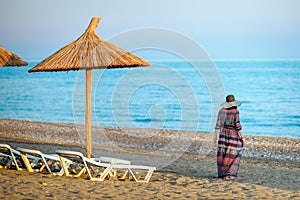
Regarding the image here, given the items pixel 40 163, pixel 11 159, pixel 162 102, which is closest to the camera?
pixel 11 159

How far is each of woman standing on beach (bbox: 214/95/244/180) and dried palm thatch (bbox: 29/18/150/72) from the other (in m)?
1.41

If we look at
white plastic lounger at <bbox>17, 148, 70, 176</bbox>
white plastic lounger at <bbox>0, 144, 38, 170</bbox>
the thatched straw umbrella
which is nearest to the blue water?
white plastic lounger at <bbox>0, 144, 38, 170</bbox>

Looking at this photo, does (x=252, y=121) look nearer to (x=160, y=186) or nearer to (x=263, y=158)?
(x=263, y=158)

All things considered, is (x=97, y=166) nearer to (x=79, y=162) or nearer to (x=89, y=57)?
(x=79, y=162)

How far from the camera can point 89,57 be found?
25.5 ft

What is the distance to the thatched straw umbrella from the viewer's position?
7.68 meters

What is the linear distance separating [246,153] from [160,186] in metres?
6.36

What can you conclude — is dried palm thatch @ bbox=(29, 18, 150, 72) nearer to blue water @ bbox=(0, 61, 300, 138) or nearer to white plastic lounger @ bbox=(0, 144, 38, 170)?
white plastic lounger @ bbox=(0, 144, 38, 170)

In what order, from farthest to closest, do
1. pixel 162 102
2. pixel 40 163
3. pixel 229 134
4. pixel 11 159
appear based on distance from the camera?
pixel 162 102, pixel 40 163, pixel 11 159, pixel 229 134

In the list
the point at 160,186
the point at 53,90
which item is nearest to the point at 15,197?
the point at 160,186

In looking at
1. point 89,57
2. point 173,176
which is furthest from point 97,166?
point 89,57

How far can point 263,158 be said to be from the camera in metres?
12.4

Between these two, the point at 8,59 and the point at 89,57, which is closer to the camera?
the point at 89,57

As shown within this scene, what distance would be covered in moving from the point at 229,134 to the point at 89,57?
2.30 m
